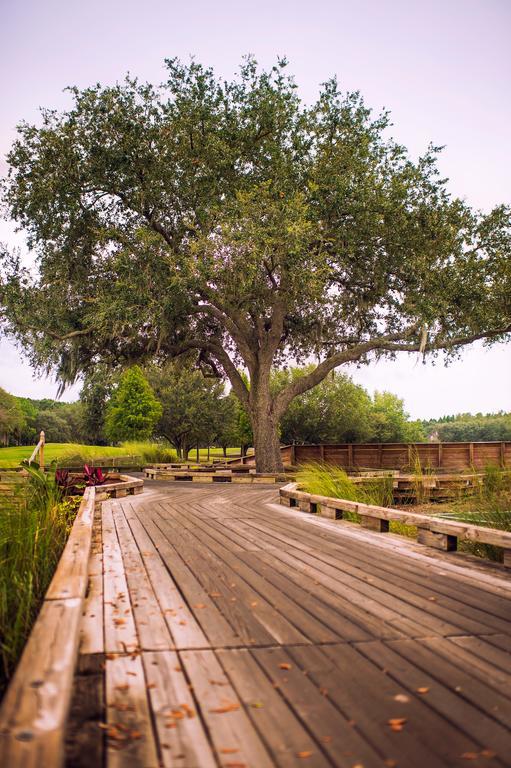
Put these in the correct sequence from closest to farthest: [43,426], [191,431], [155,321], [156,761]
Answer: [156,761] → [155,321] → [191,431] → [43,426]

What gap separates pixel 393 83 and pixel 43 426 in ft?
261

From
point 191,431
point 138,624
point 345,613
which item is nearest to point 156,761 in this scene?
point 138,624

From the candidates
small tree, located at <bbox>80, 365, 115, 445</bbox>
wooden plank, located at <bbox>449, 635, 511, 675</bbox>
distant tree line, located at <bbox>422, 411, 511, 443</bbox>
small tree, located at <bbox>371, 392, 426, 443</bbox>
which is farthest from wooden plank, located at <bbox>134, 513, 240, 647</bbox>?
distant tree line, located at <bbox>422, 411, 511, 443</bbox>

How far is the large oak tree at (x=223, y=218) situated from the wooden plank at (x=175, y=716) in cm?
1318

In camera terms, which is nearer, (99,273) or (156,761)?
Answer: (156,761)

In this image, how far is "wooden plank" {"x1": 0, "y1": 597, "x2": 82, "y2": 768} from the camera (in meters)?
1.38

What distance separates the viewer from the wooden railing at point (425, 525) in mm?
4891

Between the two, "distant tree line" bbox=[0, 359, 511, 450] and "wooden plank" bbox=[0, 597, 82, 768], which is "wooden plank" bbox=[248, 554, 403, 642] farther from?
"distant tree line" bbox=[0, 359, 511, 450]

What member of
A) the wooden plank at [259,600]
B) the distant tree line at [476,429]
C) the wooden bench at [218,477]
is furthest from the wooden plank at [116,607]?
the distant tree line at [476,429]

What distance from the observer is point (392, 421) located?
193 ft

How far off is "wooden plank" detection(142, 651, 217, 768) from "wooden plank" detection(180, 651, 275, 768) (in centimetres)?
4

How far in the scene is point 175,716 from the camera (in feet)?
6.97

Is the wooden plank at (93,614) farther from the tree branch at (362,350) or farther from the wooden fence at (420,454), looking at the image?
the wooden fence at (420,454)

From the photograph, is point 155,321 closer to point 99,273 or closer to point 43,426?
point 99,273
